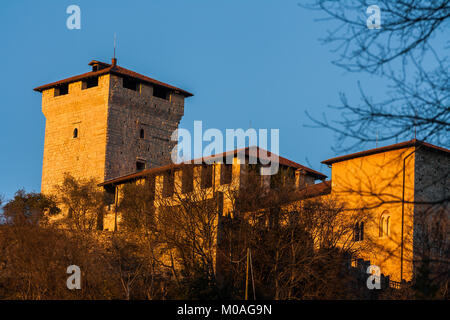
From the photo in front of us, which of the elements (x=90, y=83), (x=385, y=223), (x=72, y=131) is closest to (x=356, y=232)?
(x=385, y=223)

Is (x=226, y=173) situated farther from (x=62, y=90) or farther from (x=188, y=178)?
(x=62, y=90)

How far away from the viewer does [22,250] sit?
88.7 ft

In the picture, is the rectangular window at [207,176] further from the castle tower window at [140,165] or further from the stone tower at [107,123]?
the castle tower window at [140,165]

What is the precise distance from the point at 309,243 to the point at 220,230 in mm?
4048

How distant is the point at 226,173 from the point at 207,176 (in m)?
1.06

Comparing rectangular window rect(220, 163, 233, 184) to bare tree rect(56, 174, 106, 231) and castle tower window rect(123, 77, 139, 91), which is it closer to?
bare tree rect(56, 174, 106, 231)

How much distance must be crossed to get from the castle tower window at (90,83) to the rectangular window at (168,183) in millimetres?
17554

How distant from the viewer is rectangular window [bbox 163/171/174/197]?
106 ft

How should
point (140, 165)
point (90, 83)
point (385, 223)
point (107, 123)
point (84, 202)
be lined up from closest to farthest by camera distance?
point (385, 223) < point (84, 202) < point (107, 123) < point (140, 165) < point (90, 83)

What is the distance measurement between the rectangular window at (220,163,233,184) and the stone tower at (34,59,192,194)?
44.9ft

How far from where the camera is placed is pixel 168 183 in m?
32.9

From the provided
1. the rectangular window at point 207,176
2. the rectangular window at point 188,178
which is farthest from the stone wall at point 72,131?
the rectangular window at point 188,178
